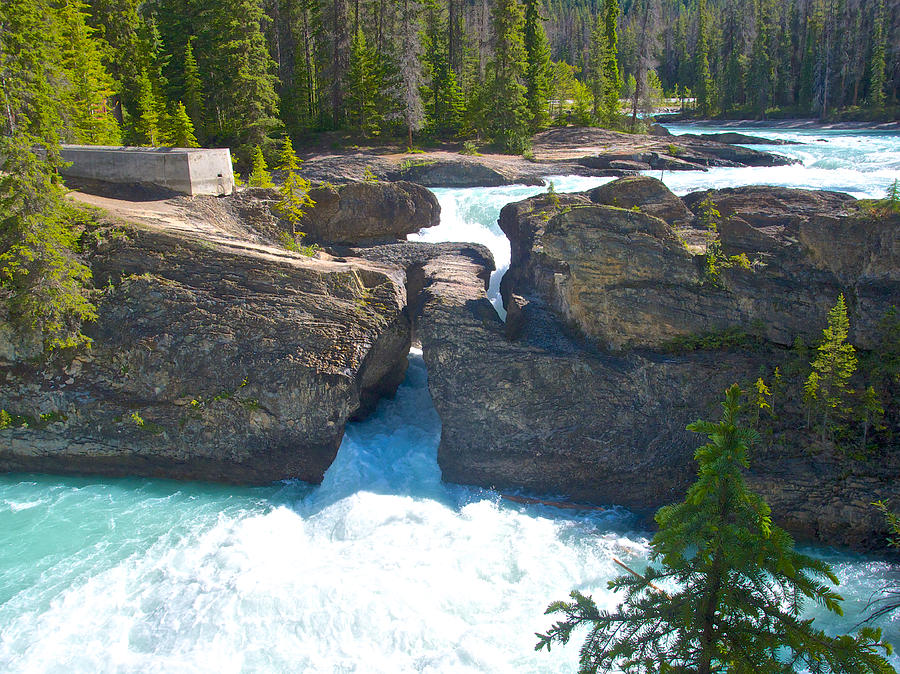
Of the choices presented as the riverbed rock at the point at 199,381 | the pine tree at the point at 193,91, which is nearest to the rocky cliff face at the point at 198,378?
the riverbed rock at the point at 199,381

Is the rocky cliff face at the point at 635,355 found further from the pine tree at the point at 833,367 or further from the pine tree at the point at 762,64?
the pine tree at the point at 762,64

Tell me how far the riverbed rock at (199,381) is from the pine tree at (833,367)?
31.4 feet

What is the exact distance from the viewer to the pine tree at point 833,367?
39.6ft

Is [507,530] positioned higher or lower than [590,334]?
lower

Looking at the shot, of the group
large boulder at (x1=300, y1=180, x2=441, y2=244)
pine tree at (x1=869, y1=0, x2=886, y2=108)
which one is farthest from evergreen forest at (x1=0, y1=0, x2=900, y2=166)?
large boulder at (x1=300, y1=180, x2=441, y2=244)

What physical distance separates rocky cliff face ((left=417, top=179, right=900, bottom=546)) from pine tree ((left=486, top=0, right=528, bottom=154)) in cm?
2595

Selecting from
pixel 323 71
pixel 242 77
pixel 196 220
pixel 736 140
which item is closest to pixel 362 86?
pixel 323 71

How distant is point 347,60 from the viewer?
4062cm

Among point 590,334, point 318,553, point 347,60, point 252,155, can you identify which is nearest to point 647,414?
point 590,334

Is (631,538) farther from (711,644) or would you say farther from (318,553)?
(711,644)

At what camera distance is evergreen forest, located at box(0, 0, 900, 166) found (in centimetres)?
2516

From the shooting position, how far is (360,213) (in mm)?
22391

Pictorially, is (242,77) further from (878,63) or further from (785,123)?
(878,63)

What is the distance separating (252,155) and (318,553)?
965 inches
